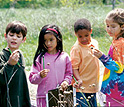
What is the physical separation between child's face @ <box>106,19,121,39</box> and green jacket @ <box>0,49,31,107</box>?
897 mm

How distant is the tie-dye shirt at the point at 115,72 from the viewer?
248 centimetres

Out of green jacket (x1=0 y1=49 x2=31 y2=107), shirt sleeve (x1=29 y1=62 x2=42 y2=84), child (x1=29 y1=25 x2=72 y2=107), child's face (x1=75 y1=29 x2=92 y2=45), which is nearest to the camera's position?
green jacket (x1=0 y1=49 x2=31 y2=107)

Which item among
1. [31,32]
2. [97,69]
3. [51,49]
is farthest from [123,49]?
[31,32]

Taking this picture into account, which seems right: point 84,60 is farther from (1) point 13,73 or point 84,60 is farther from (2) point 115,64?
(1) point 13,73

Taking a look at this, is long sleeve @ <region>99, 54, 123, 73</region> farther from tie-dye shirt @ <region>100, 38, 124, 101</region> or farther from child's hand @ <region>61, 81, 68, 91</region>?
child's hand @ <region>61, 81, 68, 91</region>

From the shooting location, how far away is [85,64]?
282 centimetres

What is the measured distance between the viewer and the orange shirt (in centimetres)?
280

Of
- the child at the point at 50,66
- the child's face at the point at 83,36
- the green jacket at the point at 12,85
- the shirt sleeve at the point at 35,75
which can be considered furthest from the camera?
the child's face at the point at 83,36

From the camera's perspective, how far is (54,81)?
8.48 ft

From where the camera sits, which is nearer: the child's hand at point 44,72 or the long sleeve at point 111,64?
the child's hand at point 44,72

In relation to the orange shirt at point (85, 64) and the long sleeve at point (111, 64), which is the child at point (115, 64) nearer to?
the long sleeve at point (111, 64)

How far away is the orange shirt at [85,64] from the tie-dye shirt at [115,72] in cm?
21

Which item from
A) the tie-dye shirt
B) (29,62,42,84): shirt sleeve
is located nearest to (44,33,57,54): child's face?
(29,62,42,84): shirt sleeve

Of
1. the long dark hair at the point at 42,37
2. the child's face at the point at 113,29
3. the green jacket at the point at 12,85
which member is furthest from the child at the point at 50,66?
the child's face at the point at 113,29
